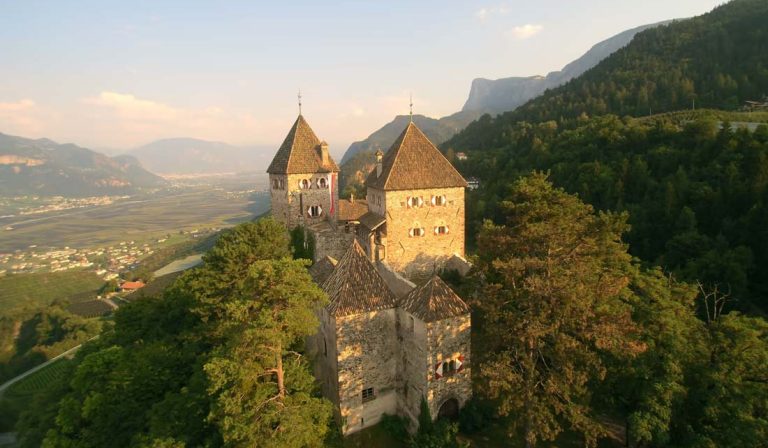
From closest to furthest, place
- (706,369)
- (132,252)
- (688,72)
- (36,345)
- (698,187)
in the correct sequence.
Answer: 1. (706,369)
2. (698,187)
3. (36,345)
4. (688,72)
5. (132,252)

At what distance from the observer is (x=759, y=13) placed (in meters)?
93.9

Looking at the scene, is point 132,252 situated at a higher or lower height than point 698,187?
lower

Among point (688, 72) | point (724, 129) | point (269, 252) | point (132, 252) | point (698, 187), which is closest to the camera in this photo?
point (269, 252)

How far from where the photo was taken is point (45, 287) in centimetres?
11050

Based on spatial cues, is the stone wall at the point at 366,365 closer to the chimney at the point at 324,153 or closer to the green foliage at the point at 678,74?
the chimney at the point at 324,153

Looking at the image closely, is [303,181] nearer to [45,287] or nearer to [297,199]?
[297,199]

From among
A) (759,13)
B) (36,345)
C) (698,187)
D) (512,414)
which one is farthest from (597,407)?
(759,13)

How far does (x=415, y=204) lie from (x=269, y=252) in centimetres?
1175

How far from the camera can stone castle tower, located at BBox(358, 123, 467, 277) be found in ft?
111

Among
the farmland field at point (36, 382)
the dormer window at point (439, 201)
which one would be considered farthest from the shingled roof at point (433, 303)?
the farmland field at point (36, 382)

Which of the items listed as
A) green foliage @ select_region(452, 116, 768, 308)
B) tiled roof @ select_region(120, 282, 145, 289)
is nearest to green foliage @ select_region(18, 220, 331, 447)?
green foliage @ select_region(452, 116, 768, 308)

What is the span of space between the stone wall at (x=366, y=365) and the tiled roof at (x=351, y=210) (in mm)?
18085

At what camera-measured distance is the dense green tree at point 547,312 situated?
1694cm

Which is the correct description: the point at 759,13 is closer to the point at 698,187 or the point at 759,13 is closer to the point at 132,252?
the point at 698,187
